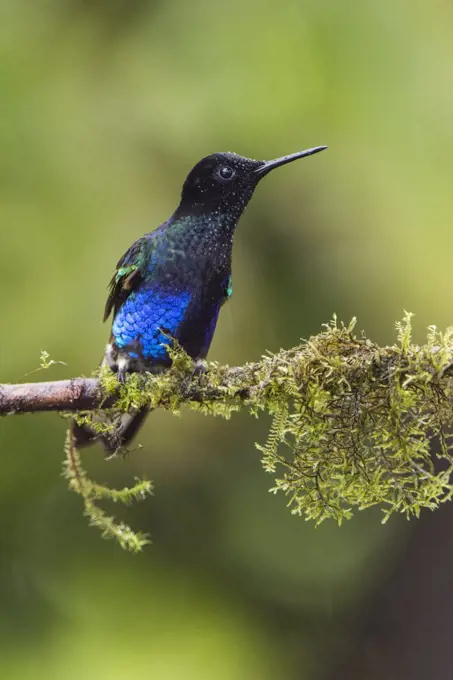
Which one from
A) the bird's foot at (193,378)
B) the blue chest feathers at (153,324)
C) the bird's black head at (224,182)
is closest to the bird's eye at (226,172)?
the bird's black head at (224,182)

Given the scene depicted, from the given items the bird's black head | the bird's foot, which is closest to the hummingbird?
the bird's black head

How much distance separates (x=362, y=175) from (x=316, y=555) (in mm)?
2211

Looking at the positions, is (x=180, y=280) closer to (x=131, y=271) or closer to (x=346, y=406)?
(x=131, y=271)

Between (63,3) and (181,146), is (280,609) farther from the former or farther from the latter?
(63,3)

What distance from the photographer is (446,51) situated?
4.80 meters

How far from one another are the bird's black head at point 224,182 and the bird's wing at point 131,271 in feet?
0.56

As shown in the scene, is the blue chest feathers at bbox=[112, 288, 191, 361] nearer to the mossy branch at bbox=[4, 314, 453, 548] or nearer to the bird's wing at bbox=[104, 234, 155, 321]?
the bird's wing at bbox=[104, 234, 155, 321]

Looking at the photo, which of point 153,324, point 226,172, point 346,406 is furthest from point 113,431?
point 226,172

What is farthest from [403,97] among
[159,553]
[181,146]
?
[159,553]

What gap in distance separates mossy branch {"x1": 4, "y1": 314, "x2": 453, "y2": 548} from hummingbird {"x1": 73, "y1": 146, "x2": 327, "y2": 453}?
1.14ft

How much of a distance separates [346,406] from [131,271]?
881 millimetres

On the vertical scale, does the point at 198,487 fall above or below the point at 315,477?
above

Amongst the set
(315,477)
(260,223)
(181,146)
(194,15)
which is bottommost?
(315,477)

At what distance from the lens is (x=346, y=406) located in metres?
1.75
